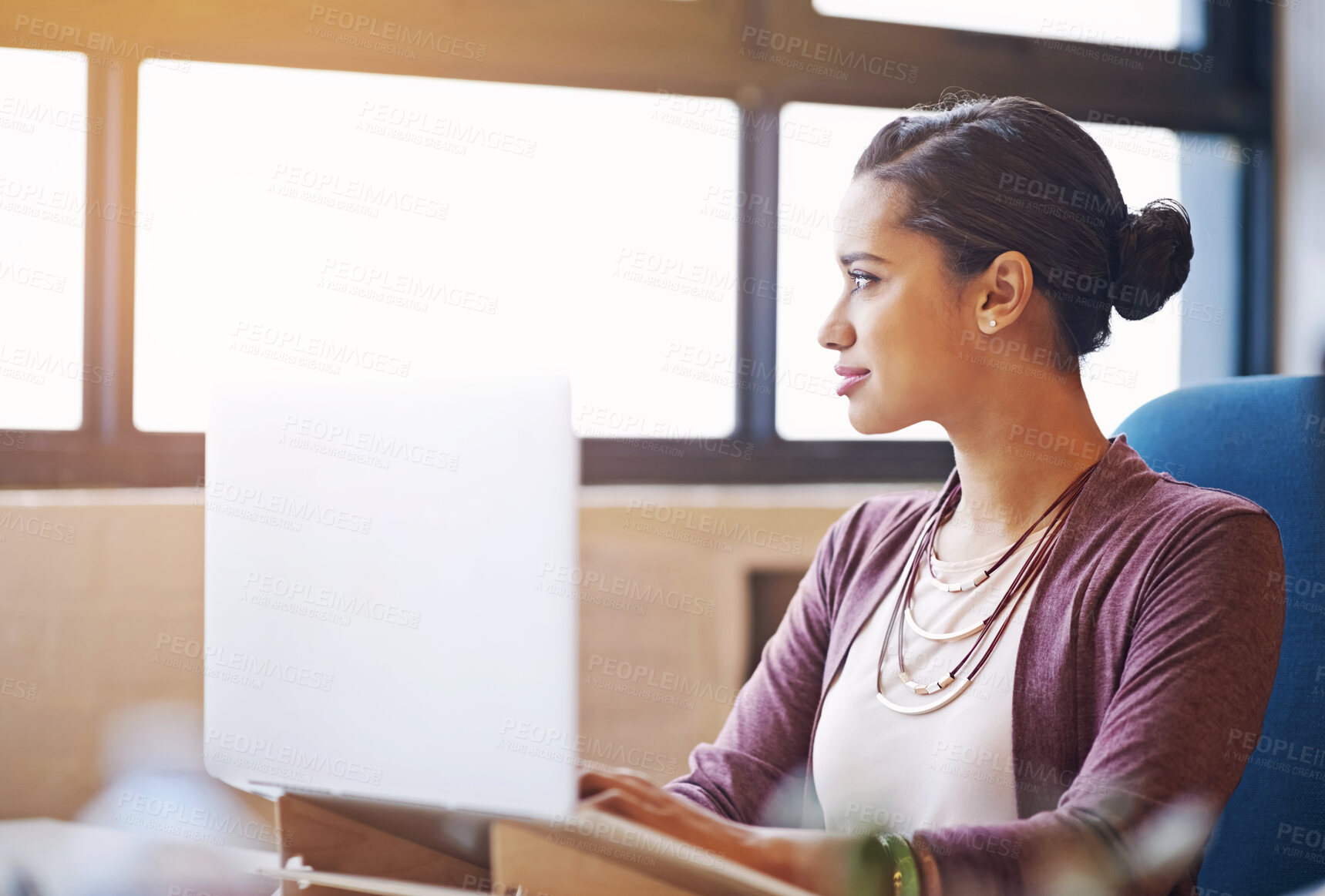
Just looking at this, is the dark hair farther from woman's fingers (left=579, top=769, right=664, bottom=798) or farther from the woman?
woman's fingers (left=579, top=769, right=664, bottom=798)

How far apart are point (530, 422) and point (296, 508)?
0.68 ft

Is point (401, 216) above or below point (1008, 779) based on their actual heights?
above

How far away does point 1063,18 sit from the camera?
210 cm

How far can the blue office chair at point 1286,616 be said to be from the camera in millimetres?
941

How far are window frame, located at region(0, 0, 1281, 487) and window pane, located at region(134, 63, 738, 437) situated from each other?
31 millimetres

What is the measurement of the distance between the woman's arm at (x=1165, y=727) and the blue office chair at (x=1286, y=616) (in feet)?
0.47

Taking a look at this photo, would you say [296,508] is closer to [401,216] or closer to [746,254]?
[401,216]

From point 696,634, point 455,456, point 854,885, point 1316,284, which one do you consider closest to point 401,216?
point 696,634

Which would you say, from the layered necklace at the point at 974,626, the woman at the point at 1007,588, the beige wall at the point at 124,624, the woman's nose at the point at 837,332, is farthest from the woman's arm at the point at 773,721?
the beige wall at the point at 124,624

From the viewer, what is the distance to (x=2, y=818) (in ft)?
4.91

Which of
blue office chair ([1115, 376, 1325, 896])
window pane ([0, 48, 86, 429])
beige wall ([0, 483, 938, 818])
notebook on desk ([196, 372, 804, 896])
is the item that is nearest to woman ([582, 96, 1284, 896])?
blue office chair ([1115, 376, 1325, 896])

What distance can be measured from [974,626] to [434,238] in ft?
3.87

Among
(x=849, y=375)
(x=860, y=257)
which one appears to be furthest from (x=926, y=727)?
(x=860, y=257)

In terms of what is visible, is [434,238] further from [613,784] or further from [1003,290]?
→ [613,784]
